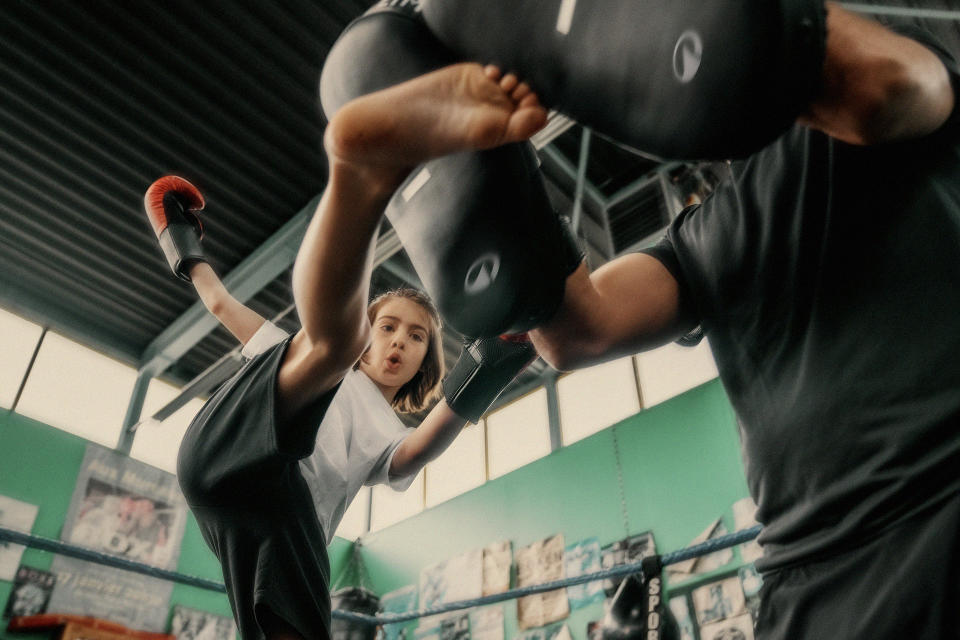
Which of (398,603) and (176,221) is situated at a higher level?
(398,603)

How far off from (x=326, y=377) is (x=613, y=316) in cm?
35

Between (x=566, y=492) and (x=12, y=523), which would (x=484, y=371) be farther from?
(x=12, y=523)

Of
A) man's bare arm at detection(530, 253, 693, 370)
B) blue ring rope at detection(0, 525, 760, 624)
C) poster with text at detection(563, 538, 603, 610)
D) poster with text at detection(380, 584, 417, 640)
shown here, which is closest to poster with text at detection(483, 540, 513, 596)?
poster with text at detection(563, 538, 603, 610)

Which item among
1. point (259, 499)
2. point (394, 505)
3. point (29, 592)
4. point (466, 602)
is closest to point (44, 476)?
point (29, 592)

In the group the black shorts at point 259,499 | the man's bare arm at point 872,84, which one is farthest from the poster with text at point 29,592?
the man's bare arm at point 872,84

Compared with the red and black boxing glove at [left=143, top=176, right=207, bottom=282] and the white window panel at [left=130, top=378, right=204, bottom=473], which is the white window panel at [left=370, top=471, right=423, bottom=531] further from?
the red and black boxing glove at [left=143, top=176, right=207, bottom=282]

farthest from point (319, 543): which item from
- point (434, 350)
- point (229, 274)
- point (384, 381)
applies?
point (229, 274)

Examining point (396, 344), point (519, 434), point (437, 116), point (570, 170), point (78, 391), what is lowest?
point (437, 116)

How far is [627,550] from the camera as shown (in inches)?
150

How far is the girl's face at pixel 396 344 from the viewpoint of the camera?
1433 mm

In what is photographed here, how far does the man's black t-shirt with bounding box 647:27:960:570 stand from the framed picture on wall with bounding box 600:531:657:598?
129 inches

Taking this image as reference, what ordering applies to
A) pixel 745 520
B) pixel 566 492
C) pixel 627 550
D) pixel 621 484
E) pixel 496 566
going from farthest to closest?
1. pixel 496 566
2. pixel 566 492
3. pixel 621 484
4. pixel 627 550
5. pixel 745 520

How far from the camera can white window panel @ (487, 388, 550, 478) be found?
502 cm

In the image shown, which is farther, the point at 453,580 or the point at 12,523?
the point at 453,580
